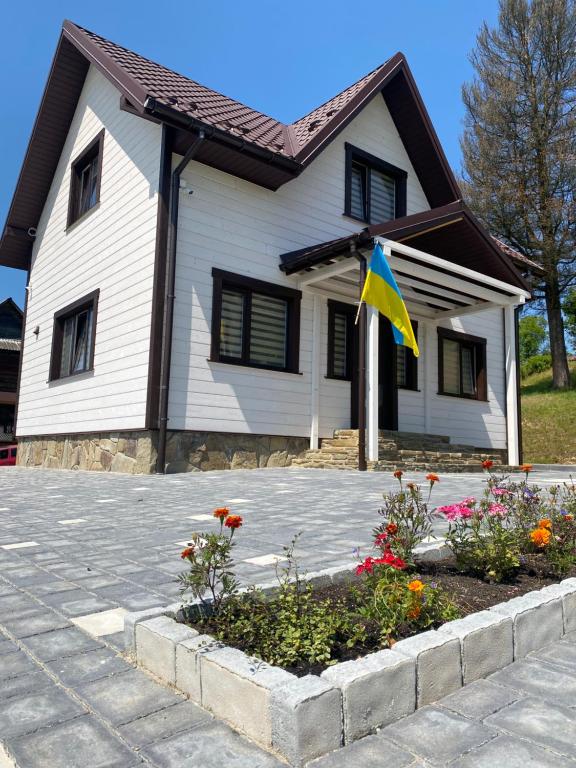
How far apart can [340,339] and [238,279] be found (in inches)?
99.7

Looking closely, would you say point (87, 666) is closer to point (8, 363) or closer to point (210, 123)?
point (210, 123)

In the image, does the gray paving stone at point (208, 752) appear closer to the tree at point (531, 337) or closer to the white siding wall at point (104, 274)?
the white siding wall at point (104, 274)

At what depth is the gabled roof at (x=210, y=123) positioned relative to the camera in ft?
31.3

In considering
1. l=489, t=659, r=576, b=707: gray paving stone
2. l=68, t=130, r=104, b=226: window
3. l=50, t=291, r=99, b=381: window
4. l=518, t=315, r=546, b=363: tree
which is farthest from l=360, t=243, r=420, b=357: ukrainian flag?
l=518, t=315, r=546, b=363: tree

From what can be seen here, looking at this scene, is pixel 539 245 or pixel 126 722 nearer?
pixel 126 722

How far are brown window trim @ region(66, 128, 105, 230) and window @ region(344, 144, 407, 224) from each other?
5.09 m

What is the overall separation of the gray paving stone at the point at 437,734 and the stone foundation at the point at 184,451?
756 centimetres

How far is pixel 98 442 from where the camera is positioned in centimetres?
1071

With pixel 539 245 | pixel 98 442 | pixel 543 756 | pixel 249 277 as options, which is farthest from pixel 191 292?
pixel 539 245

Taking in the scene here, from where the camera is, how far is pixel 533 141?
22094mm

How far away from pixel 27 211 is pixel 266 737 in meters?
16.2

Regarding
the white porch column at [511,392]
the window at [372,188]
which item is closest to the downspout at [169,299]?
the window at [372,188]

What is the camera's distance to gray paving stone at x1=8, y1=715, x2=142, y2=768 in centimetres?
162

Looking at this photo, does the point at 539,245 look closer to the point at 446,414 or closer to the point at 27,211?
the point at 446,414
